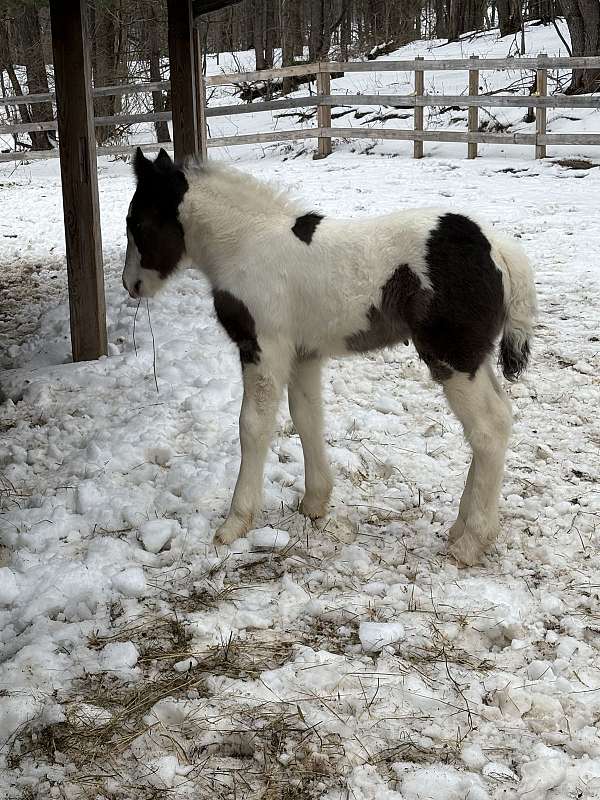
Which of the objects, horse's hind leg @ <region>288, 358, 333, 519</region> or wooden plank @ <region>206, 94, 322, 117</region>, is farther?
wooden plank @ <region>206, 94, 322, 117</region>

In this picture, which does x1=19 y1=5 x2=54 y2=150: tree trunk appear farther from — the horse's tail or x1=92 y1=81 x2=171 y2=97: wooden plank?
the horse's tail

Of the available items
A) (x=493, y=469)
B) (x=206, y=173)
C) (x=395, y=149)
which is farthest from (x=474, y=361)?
(x=395, y=149)

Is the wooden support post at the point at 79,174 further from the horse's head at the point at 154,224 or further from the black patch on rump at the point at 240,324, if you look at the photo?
the black patch on rump at the point at 240,324

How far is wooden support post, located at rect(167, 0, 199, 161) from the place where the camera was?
7590mm

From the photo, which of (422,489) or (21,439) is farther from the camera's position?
(21,439)

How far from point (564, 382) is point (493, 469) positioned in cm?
228

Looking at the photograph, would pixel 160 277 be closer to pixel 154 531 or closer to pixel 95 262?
pixel 154 531

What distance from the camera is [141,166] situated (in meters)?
3.98

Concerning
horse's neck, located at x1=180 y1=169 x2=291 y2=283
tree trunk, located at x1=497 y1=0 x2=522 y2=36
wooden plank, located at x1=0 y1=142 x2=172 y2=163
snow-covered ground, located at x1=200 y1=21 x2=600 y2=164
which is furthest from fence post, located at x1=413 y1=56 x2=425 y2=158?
horse's neck, located at x1=180 y1=169 x2=291 y2=283

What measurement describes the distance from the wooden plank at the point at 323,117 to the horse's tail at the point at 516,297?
47.1ft

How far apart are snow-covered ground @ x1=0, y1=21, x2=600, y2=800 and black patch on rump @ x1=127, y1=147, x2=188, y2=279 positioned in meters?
1.25

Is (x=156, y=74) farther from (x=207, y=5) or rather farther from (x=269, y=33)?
(x=207, y=5)

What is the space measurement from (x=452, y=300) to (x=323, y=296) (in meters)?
0.60

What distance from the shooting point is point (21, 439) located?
16.8 feet
